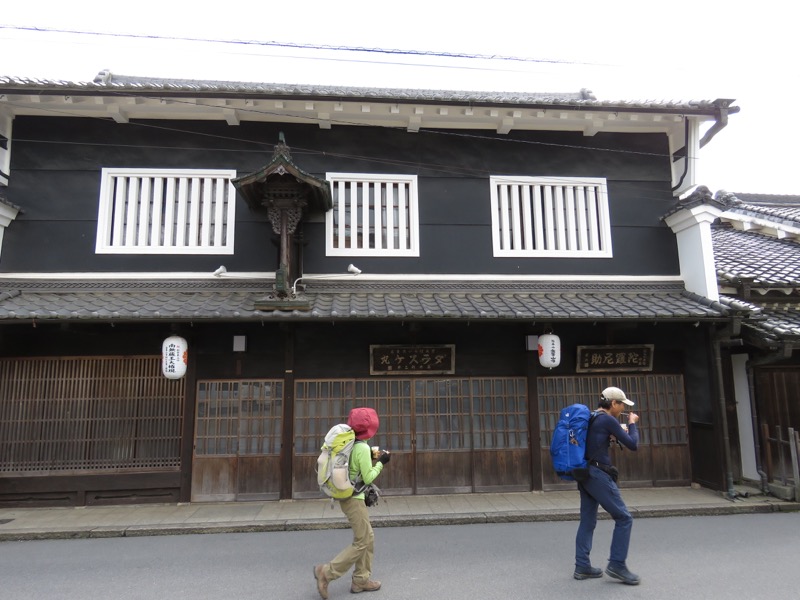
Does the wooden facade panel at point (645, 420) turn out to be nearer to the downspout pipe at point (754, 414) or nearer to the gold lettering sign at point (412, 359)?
the downspout pipe at point (754, 414)

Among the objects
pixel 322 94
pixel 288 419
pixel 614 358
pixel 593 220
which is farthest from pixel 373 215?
pixel 614 358

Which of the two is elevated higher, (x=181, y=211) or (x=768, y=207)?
(x=768, y=207)

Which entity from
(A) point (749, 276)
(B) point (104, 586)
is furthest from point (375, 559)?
(A) point (749, 276)

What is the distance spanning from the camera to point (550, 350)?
8258 millimetres

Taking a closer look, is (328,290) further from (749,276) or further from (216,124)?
(749,276)

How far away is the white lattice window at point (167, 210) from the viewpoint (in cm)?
889

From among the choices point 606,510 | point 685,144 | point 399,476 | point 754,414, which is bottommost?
point 399,476

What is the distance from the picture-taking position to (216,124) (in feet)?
30.5

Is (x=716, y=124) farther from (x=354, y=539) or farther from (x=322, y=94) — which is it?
(x=354, y=539)

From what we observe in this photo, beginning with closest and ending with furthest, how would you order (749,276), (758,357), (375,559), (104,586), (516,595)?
(516,595) → (104,586) → (375,559) → (758,357) → (749,276)

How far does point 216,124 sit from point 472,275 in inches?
236

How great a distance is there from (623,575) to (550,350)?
12.7 ft

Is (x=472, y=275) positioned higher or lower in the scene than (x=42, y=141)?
lower

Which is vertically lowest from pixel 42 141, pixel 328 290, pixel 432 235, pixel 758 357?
pixel 758 357
